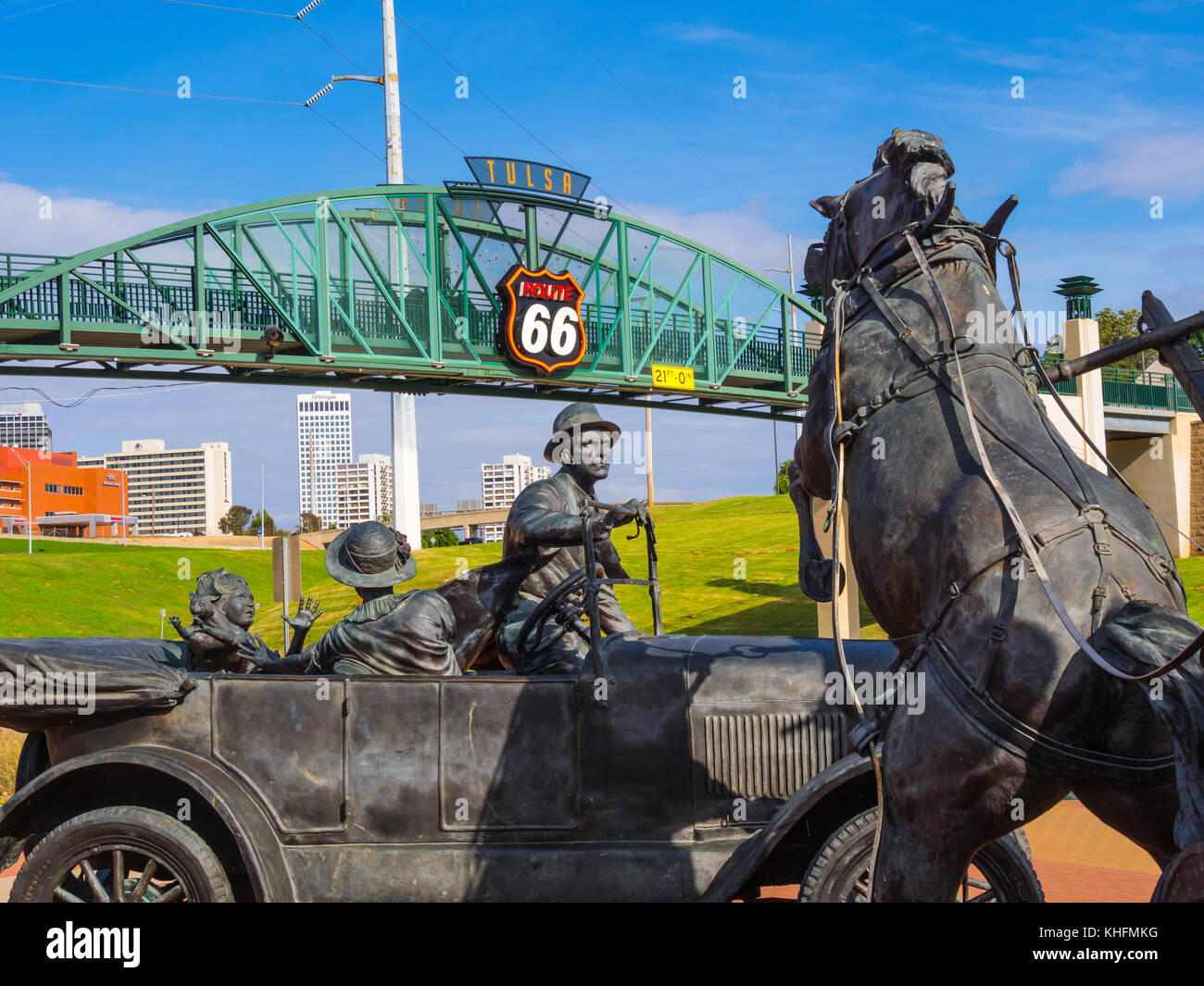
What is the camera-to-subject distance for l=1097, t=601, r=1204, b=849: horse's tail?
270 cm

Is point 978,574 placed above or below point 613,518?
below

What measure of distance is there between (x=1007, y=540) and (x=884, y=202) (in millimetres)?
1407

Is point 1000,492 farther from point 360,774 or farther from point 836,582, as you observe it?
point 360,774

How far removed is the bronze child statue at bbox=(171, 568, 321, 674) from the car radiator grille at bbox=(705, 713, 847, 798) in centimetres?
254

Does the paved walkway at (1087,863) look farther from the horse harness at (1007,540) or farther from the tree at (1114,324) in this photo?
the tree at (1114,324)

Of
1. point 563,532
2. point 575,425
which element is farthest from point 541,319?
point 563,532

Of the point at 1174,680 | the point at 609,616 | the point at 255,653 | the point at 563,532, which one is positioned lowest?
the point at 255,653

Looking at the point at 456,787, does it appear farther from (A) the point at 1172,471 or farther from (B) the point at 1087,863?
(A) the point at 1172,471

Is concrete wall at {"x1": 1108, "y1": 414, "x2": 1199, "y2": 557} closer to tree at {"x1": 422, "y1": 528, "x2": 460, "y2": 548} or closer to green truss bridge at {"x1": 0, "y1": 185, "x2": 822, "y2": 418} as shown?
green truss bridge at {"x1": 0, "y1": 185, "x2": 822, "y2": 418}

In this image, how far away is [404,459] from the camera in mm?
27828

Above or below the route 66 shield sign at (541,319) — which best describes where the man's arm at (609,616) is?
below

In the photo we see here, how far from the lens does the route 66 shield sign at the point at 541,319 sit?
64.8ft

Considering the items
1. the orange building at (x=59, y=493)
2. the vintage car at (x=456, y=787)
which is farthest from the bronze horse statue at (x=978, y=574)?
the orange building at (x=59, y=493)

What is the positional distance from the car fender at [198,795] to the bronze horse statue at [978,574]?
2873mm
